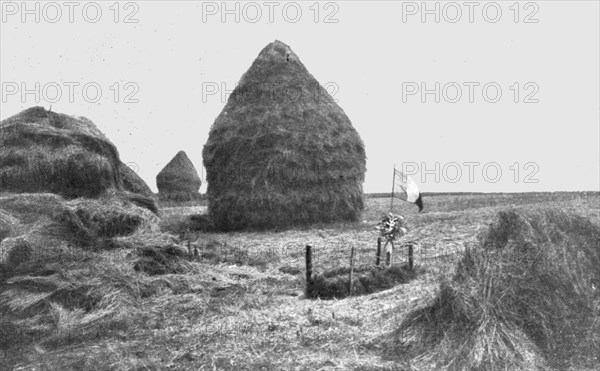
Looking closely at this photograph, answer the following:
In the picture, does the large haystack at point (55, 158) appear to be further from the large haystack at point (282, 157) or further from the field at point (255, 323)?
the field at point (255, 323)

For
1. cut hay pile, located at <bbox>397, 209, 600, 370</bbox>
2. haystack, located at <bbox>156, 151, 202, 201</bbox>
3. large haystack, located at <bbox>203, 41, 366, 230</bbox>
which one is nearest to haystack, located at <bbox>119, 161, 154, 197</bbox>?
large haystack, located at <bbox>203, 41, 366, 230</bbox>

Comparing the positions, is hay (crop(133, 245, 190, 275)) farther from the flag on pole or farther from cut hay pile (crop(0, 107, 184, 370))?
the flag on pole

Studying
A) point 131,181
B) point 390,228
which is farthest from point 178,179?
point 390,228

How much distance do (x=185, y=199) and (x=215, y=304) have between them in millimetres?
22386

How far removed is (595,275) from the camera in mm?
7496

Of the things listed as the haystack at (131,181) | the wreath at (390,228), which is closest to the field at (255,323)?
the wreath at (390,228)

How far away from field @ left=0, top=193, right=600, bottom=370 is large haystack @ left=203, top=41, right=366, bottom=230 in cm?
495

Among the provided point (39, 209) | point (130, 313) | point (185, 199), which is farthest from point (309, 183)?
point (185, 199)

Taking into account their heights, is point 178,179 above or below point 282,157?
below

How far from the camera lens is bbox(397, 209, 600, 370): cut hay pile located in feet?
21.4

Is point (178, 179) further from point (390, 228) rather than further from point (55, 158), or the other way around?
point (390, 228)

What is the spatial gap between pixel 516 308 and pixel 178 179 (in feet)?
87.8

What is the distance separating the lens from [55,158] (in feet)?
50.5

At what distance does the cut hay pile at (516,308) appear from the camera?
653cm
